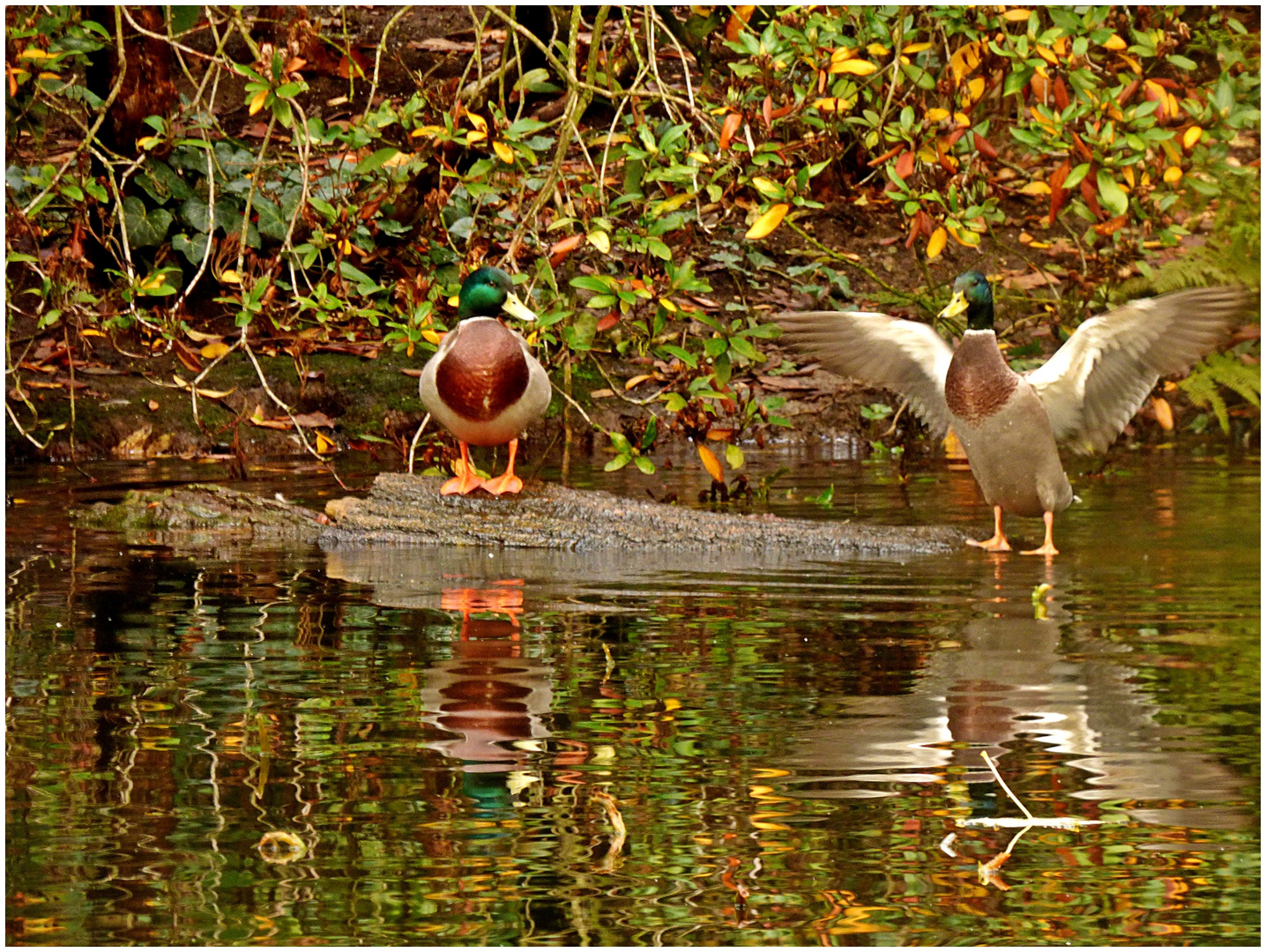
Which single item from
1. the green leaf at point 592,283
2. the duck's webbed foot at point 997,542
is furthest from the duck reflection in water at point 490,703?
the duck's webbed foot at point 997,542

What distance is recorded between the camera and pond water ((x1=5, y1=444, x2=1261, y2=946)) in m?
2.96

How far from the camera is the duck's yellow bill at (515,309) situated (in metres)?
6.62

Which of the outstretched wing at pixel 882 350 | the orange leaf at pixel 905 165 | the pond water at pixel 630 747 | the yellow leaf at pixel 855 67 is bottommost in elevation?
the pond water at pixel 630 747

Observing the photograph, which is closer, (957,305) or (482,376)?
(482,376)

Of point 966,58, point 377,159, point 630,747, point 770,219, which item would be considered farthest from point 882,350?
point 630,747

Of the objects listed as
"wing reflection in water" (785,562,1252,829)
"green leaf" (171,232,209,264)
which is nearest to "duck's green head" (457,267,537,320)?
"wing reflection in water" (785,562,1252,829)

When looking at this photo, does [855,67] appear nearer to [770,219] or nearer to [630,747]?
[770,219]

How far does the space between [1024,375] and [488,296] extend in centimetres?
186

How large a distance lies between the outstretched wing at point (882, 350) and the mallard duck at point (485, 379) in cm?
98

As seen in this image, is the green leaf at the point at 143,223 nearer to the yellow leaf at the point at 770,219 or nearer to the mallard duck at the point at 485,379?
the mallard duck at the point at 485,379

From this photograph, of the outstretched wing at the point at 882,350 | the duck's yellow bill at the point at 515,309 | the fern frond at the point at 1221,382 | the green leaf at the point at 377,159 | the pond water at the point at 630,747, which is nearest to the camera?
the pond water at the point at 630,747

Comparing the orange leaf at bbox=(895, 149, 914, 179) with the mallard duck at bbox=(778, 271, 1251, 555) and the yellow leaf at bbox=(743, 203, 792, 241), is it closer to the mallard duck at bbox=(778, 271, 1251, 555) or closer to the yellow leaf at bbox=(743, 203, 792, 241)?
the mallard duck at bbox=(778, 271, 1251, 555)

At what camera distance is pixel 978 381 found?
6.77m

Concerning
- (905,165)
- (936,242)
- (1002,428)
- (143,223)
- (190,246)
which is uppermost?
(143,223)
